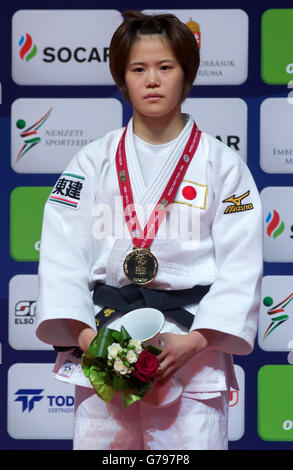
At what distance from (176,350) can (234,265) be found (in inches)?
11.6

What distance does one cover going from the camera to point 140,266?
199 centimetres

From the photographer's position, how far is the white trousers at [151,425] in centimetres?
196

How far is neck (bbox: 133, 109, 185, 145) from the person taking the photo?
2133mm

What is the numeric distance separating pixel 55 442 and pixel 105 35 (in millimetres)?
1759

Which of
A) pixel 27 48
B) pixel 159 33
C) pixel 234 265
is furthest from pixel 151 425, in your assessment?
pixel 27 48

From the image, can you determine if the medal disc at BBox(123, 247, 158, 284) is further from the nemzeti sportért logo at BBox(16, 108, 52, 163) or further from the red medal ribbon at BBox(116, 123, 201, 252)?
the nemzeti sportért logo at BBox(16, 108, 52, 163)

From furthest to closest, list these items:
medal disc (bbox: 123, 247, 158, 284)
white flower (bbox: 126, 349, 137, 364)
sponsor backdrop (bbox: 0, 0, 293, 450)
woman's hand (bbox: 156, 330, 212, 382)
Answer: sponsor backdrop (bbox: 0, 0, 293, 450), medal disc (bbox: 123, 247, 158, 284), woman's hand (bbox: 156, 330, 212, 382), white flower (bbox: 126, 349, 137, 364)

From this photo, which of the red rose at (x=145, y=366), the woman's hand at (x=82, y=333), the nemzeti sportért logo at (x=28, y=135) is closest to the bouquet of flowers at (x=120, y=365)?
the red rose at (x=145, y=366)

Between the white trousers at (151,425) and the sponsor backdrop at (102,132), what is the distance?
107cm

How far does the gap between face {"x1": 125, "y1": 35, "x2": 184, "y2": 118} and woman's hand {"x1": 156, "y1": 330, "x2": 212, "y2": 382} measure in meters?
0.65

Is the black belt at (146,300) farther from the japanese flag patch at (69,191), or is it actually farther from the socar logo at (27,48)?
the socar logo at (27,48)

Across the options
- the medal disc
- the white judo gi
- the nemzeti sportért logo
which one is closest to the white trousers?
the white judo gi

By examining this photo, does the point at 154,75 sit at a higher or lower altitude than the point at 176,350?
higher

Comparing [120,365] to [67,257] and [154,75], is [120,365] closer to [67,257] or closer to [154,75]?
[67,257]
